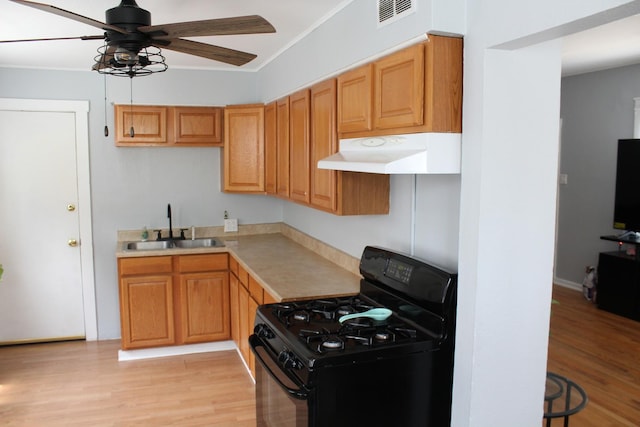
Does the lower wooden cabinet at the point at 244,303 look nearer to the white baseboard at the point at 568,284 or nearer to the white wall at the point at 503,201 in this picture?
the white wall at the point at 503,201

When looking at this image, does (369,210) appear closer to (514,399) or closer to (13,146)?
(514,399)

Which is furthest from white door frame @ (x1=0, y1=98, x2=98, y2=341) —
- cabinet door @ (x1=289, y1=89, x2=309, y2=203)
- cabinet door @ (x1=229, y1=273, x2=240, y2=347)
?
cabinet door @ (x1=289, y1=89, x2=309, y2=203)

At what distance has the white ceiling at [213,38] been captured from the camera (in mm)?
2941

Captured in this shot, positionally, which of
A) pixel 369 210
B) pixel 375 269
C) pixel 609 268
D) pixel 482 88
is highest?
pixel 482 88

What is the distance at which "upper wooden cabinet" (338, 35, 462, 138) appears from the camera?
2080mm

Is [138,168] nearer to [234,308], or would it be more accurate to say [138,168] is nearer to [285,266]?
[234,308]

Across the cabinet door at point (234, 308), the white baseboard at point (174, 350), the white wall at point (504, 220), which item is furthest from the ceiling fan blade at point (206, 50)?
the white baseboard at point (174, 350)

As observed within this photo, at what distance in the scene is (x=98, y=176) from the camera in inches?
193

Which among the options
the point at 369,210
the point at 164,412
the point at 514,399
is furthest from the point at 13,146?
the point at 514,399

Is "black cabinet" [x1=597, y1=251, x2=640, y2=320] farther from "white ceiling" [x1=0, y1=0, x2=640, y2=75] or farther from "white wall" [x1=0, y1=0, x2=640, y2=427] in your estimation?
"white wall" [x1=0, y1=0, x2=640, y2=427]

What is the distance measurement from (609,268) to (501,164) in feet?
14.6

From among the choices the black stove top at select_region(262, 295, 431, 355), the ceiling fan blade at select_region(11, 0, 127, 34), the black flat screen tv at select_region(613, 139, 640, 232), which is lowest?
the black stove top at select_region(262, 295, 431, 355)

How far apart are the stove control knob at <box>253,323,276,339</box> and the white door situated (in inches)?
116

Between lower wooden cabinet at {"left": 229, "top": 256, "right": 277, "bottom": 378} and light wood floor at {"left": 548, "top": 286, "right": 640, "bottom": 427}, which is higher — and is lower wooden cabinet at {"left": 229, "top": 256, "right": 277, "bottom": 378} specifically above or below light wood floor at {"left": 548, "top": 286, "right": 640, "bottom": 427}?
above
